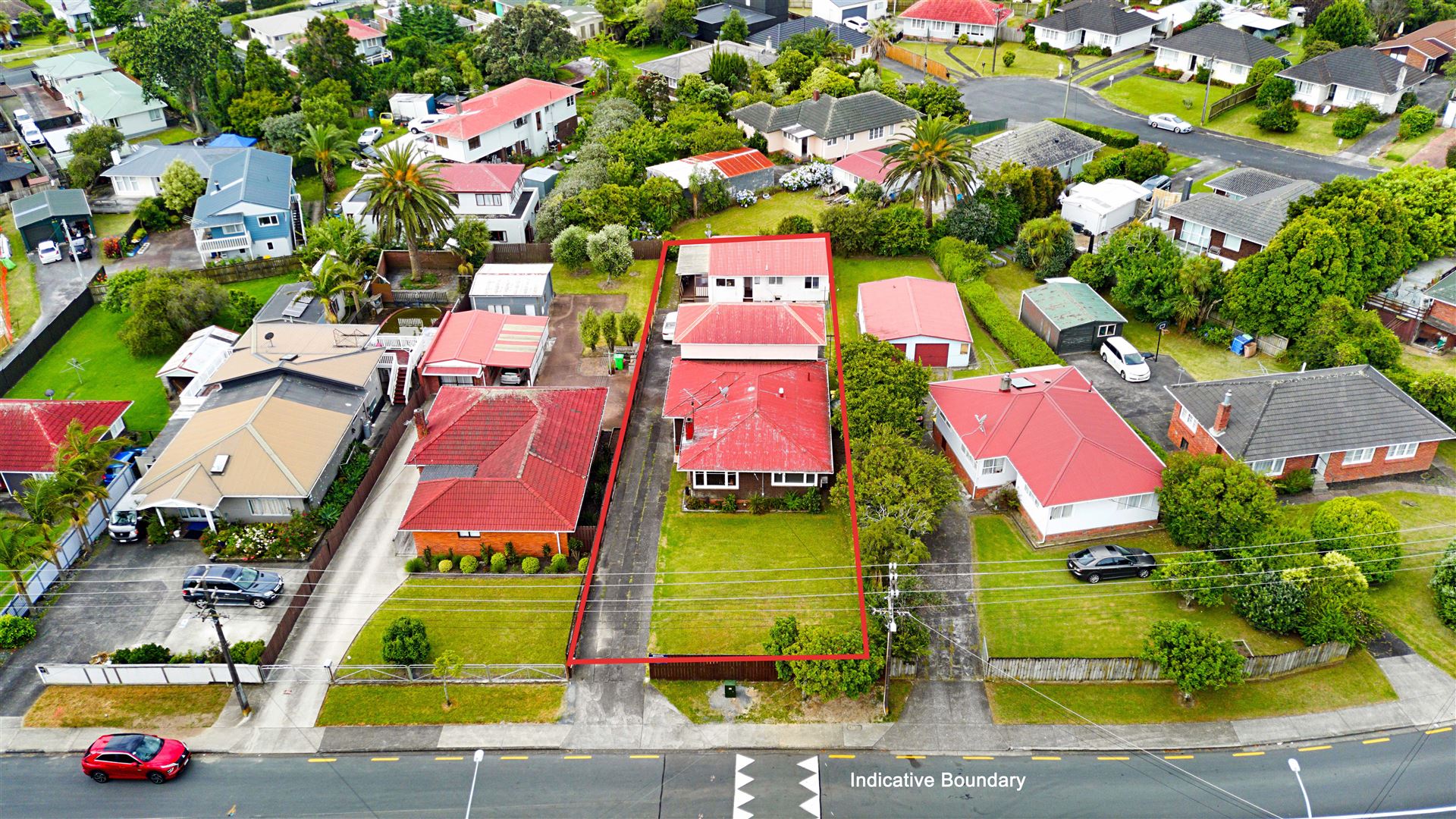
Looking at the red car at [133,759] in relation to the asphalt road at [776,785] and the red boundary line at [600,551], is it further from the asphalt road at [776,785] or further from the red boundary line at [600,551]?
the red boundary line at [600,551]

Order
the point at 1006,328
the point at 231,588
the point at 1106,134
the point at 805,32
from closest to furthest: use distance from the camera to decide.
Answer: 1. the point at 231,588
2. the point at 1006,328
3. the point at 1106,134
4. the point at 805,32

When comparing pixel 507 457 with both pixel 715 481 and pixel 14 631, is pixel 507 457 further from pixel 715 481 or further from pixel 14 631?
pixel 14 631

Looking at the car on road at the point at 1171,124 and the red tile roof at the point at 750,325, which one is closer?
the red tile roof at the point at 750,325

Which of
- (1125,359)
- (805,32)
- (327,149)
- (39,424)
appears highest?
(805,32)

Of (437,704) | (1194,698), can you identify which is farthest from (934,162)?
(437,704)

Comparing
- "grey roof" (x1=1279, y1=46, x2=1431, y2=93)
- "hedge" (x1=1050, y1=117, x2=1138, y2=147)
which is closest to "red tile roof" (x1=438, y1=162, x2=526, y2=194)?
"hedge" (x1=1050, y1=117, x2=1138, y2=147)

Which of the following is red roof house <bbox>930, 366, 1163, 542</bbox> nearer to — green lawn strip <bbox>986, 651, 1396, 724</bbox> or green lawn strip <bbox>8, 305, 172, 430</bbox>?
green lawn strip <bbox>986, 651, 1396, 724</bbox>

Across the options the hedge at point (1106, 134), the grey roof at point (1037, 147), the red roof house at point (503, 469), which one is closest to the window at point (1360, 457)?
the grey roof at point (1037, 147)

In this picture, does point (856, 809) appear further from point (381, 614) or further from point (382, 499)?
point (382, 499)

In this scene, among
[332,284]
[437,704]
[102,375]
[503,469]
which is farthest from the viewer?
[332,284]
